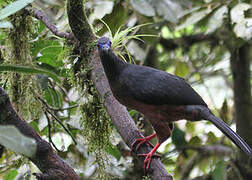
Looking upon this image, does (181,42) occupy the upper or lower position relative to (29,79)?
lower

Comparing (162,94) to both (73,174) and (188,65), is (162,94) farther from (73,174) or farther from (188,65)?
(188,65)

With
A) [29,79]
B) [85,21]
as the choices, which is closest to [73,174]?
[85,21]

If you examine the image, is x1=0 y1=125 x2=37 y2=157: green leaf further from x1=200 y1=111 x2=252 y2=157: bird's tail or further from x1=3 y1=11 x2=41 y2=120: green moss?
x1=3 y1=11 x2=41 y2=120: green moss

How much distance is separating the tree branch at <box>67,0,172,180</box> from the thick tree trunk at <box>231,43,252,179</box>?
1.36m

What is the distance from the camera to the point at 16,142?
0.89m

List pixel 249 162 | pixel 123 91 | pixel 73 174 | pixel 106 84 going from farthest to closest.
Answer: pixel 249 162 → pixel 106 84 → pixel 123 91 → pixel 73 174

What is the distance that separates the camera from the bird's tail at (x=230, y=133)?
168 cm

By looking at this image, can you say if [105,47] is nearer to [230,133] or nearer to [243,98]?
[230,133]

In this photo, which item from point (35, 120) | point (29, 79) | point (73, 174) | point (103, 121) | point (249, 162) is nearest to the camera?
point (73, 174)

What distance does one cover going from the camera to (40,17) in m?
2.02

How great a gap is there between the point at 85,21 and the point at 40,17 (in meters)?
0.32

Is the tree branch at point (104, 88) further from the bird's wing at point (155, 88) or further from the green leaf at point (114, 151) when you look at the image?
the green leaf at point (114, 151)

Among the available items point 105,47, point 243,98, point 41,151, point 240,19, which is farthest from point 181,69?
point 41,151

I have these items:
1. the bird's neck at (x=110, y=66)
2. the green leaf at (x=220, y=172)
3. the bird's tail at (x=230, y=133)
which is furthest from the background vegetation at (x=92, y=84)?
the bird's tail at (x=230, y=133)
